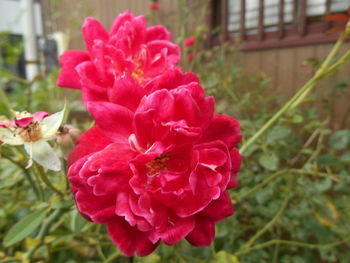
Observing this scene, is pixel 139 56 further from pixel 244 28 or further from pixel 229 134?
pixel 244 28

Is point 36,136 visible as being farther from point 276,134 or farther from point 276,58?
point 276,58

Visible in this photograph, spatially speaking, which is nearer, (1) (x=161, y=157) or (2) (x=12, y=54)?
(1) (x=161, y=157)

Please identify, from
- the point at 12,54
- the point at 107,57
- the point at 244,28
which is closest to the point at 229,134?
the point at 107,57

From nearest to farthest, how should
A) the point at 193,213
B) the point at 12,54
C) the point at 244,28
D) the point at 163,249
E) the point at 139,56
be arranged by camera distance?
1. the point at 193,213
2. the point at 139,56
3. the point at 163,249
4. the point at 244,28
5. the point at 12,54

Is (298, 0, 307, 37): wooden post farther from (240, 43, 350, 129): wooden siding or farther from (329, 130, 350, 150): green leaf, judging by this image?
(329, 130, 350, 150): green leaf

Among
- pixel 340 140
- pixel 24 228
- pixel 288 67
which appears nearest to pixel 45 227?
pixel 24 228

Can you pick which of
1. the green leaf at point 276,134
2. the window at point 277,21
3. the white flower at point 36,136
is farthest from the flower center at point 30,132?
the window at point 277,21
